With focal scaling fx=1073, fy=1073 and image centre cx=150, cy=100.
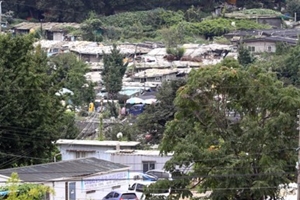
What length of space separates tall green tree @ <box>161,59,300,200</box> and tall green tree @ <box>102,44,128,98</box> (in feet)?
58.7

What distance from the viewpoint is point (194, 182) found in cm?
1544

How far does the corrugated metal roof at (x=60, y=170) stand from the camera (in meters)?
15.9

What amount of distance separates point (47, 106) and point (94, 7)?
33326 millimetres

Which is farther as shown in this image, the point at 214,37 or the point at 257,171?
the point at 214,37

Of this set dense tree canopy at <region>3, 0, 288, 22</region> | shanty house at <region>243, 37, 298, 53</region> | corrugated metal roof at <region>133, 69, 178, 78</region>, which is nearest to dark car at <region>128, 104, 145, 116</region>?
corrugated metal roof at <region>133, 69, 178, 78</region>

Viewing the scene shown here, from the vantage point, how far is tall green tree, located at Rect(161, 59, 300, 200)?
14.9 m

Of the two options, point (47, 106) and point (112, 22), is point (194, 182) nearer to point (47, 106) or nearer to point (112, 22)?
point (47, 106)

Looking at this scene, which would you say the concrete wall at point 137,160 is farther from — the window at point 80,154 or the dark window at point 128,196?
the dark window at point 128,196

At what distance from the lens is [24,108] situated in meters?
18.4

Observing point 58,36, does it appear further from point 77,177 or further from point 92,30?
point 77,177

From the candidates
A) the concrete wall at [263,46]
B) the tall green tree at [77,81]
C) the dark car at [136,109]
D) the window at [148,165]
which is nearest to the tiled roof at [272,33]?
the concrete wall at [263,46]

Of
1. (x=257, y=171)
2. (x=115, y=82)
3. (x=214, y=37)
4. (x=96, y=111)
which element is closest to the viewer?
(x=257, y=171)

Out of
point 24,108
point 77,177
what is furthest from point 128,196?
point 24,108

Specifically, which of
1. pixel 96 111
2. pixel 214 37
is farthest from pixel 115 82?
pixel 214 37
